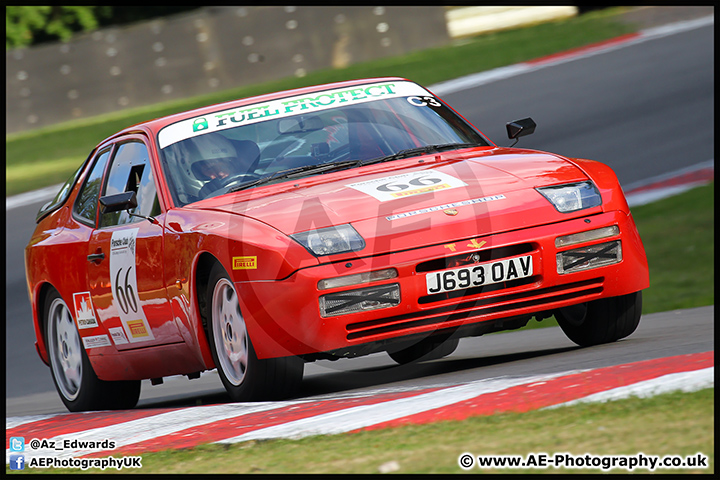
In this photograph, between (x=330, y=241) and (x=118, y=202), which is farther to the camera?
(x=118, y=202)

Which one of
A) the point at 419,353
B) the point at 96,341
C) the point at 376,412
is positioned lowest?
the point at 419,353

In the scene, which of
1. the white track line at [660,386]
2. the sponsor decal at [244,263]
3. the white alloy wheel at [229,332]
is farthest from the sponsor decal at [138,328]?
the white track line at [660,386]

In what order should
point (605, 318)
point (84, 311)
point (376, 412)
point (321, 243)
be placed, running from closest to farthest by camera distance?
point (376, 412) → point (321, 243) → point (605, 318) → point (84, 311)

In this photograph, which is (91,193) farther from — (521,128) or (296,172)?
(521,128)

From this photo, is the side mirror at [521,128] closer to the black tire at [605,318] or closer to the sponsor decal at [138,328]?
the black tire at [605,318]

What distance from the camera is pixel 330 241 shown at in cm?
471

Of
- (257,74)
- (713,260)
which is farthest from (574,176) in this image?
(257,74)

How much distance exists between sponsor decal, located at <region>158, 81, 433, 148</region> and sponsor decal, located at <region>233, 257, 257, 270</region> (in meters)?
1.29

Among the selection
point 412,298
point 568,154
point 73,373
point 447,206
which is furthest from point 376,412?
point 568,154

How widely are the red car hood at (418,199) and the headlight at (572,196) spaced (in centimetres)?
4

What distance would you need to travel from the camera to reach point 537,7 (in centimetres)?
2264

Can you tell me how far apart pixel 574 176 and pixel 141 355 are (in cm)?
250

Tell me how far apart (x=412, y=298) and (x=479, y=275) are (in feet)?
1.05
